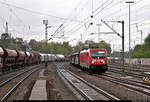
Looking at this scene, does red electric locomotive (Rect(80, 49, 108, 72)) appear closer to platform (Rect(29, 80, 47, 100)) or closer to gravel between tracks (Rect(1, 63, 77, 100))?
gravel between tracks (Rect(1, 63, 77, 100))

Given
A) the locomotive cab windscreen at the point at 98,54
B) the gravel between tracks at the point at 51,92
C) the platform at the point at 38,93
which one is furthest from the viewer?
the locomotive cab windscreen at the point at 98,54

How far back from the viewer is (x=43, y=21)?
43.8 meters

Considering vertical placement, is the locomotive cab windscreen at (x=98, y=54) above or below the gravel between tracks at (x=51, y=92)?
above

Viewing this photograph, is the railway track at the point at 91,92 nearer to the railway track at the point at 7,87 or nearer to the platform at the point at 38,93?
the platform at the point at 38,93

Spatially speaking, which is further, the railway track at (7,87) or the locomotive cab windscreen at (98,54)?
the locomotive cab windscreen at (98,54)

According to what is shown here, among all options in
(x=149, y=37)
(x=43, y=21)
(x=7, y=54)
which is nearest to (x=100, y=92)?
(x=7, y=54)

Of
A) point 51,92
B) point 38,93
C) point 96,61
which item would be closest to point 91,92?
point 51,92

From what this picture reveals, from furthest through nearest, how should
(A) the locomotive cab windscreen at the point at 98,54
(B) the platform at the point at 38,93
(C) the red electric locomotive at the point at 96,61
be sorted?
(A) the locomotive cab windscreen at the point at 98,54 < (C) the red electric locomotive at the point at 96,61 < (B) the platform at the point at 38,93

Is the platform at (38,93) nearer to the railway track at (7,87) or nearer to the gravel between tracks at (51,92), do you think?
the gravel between tracks at (51,92)

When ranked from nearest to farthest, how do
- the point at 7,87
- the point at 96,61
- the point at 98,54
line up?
the point at 7,87 → the point at 96,61 → the point at 98,54

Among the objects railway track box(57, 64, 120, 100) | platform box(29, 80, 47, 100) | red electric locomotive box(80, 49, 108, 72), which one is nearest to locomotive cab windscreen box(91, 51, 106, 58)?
red electric locomotive box(80, 49, 108, 72)

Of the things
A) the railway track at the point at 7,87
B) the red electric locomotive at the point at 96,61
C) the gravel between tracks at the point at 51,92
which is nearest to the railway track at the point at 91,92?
the gravel between tracks at the point at 51,92

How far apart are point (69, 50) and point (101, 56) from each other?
11959cm

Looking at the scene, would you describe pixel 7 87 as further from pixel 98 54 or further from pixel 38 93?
pixel 98 54
